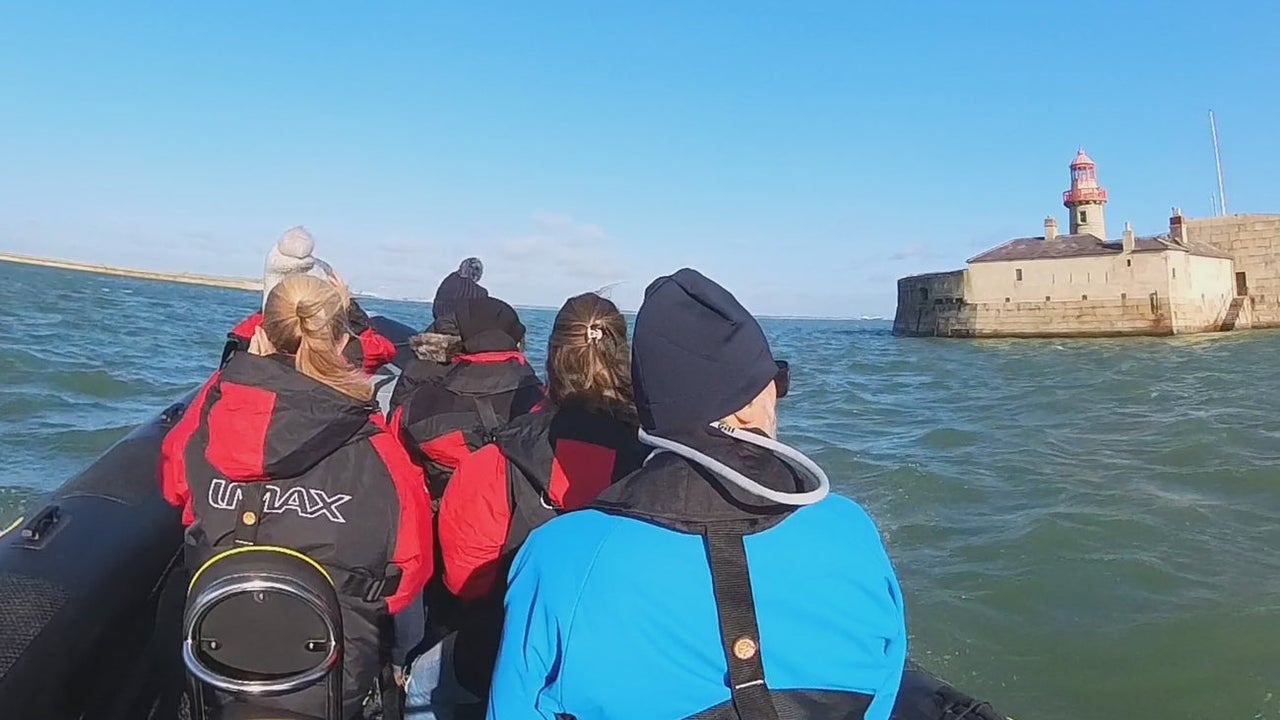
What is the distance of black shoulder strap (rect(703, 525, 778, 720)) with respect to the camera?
4.35 ft

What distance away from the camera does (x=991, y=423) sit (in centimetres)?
1310

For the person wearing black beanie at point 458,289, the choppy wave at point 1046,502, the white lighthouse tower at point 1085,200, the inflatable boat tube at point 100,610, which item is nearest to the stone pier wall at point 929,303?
the white lighthouse tower at point 1085,200

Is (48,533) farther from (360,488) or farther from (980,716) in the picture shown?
(980,716)

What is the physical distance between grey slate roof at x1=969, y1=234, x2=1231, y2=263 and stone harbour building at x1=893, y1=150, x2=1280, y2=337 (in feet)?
0.15

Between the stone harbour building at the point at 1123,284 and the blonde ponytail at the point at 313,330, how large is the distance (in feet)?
132

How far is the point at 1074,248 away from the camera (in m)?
39.6

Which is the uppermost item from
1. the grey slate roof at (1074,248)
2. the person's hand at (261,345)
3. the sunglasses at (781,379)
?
the grey slate roof at (1074,248)

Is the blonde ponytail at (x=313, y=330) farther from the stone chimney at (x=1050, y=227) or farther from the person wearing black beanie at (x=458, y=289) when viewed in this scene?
the stone chimney at (x=1050, y=227)

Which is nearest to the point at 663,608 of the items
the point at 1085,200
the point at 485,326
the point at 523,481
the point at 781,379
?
the point at 781,379


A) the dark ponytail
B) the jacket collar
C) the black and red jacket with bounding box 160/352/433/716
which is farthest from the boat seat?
the jacket collar

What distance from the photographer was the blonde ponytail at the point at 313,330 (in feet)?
7.99

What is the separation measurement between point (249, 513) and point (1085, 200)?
5356 centimetres

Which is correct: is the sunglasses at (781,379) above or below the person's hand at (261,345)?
below

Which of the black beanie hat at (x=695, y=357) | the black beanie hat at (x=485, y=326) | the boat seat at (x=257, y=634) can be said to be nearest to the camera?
the black beanie hat at (x=695, y=357)
